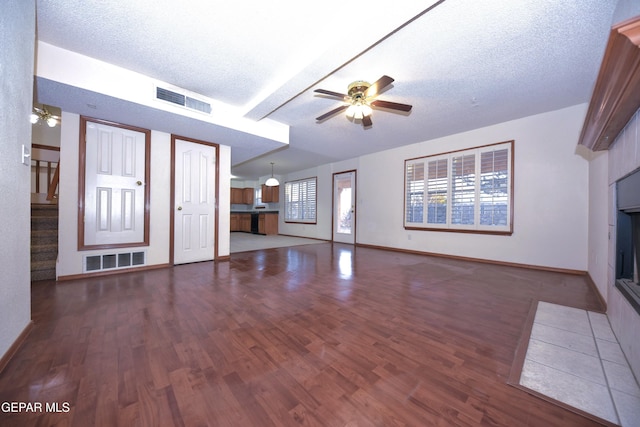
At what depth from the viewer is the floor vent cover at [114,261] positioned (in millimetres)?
3225

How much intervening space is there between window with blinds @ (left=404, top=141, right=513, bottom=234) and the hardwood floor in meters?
1.58

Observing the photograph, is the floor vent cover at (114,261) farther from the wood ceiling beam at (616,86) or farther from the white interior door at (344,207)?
the wood ceiling beam at (616,86)

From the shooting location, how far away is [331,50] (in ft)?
6.82

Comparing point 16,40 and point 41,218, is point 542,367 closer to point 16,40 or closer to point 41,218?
point 16,40

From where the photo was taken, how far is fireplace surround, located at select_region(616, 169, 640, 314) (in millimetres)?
1547

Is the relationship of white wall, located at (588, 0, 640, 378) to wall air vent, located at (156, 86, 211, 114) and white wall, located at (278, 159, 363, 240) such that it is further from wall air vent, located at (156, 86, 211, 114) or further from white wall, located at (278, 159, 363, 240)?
white wall, located at (278, 159, 363, 240)

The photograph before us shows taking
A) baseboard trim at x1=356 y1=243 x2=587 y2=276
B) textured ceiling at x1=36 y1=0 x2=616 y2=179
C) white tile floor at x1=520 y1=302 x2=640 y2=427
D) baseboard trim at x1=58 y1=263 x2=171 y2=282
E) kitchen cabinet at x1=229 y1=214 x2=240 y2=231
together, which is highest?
textured ceiling at x1=36 y1=0 x2=616 y2=179

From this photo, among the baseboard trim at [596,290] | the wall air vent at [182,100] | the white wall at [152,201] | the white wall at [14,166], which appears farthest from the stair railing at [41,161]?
the baseboard trim at [596,290]

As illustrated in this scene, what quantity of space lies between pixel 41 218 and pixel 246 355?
160 inches

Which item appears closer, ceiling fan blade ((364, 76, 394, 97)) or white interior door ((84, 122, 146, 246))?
ceiling fan blade ((364, 76, 394, 97))

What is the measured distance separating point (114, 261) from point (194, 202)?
1.39 meters

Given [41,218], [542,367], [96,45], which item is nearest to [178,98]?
[96,45]

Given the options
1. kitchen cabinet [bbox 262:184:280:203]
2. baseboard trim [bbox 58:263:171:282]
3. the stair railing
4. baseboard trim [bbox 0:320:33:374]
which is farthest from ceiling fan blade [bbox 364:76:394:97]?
kitchen cabinet [bbox 262:184:280:203]

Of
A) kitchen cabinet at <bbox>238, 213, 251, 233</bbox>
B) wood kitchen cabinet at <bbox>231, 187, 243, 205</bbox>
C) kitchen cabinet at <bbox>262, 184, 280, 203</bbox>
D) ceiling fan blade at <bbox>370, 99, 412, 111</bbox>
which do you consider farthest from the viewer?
wood kitchen cabinet at <bbox>231, 187, 243, 205</bbox>
